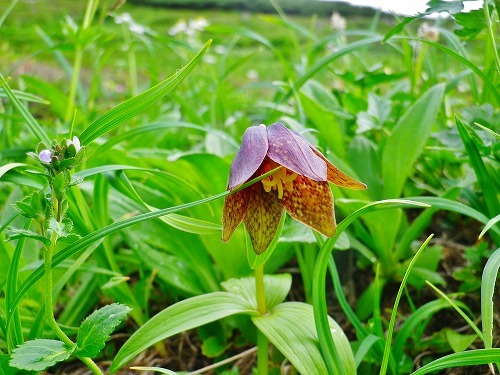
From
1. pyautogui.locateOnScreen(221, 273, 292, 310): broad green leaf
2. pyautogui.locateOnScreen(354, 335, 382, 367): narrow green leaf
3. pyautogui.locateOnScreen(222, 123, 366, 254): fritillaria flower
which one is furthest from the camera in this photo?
pyautogui.locateOnScreen(221, 273, 292, 310): broad green leaf

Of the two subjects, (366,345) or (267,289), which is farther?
(267,289)

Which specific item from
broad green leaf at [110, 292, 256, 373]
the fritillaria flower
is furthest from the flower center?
broad green leaf at [110, 292, 256, 373]

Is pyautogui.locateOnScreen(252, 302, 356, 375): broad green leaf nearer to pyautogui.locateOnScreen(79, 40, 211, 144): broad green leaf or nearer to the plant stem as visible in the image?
the plant stem

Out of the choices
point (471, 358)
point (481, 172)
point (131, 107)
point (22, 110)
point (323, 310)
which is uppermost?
point (22, 110)

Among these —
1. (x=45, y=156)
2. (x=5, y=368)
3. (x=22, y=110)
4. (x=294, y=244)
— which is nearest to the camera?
(x=45, y=156)

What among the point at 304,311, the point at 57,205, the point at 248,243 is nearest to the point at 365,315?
the point at 304,311

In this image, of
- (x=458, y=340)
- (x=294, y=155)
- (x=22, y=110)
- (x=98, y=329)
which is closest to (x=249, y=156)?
(x=294, y=155)

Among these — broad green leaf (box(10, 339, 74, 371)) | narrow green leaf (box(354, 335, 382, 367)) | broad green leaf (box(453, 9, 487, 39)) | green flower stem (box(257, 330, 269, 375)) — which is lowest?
narrow green leaf (box(354, 335, 382, 367))

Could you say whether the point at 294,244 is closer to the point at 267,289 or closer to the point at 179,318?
the point at 267,289

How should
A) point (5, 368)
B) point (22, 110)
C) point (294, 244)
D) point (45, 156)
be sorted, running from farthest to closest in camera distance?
point (294, 244) < point (22, 110) < point (5, 368) < point (45, 156)
